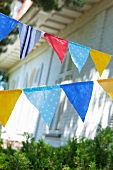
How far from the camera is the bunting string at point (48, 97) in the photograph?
14.1ft

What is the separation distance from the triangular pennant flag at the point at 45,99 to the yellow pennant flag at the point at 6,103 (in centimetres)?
14

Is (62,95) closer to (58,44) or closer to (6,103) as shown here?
(58,44)

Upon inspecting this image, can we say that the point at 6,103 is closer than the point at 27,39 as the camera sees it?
Yes

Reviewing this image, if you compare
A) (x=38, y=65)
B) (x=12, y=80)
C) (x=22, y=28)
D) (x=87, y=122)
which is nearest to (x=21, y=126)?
(x=38, y=65)

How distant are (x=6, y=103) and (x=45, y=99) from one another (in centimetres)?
46

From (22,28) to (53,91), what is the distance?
104 cm

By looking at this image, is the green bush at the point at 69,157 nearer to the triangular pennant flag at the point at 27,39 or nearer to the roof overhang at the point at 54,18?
the triangular pennant flag at the point at 27,39

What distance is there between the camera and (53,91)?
4.38 m

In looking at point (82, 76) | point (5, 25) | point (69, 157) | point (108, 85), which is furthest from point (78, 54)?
point (82, 76)

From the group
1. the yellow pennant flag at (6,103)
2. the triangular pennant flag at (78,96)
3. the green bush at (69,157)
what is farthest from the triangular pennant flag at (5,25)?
the green bush at (69,157)

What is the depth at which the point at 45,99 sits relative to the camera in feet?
14.3

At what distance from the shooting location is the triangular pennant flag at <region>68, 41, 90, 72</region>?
4.89 m

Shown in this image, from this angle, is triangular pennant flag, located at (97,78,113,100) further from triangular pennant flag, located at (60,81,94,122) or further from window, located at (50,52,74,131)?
window, located at (50,52,74,131)

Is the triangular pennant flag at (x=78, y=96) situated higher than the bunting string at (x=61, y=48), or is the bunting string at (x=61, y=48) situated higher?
the bunting string at (x=61, y=48)
